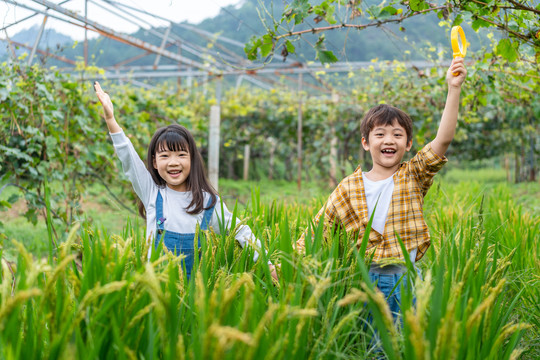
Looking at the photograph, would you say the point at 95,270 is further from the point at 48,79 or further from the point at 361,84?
the point at 361,84

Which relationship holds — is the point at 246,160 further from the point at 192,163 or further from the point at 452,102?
the point at 452,102

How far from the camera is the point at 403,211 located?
177 centimetres

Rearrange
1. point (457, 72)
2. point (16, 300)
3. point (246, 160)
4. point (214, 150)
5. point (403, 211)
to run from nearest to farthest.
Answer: point (16, 300) → point (457, 72) → point (403, 211) → point (214, 150) → point (246, 160)

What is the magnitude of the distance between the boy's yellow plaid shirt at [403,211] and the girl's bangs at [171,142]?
703 millimetres

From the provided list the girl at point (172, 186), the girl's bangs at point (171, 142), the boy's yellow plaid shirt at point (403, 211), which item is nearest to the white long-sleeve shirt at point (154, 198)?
the girl at point (172, 186)

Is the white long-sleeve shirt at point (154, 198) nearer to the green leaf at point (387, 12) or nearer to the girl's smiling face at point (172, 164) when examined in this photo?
the girl's smiling face at point (172, 164)

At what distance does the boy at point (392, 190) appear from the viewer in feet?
5.52

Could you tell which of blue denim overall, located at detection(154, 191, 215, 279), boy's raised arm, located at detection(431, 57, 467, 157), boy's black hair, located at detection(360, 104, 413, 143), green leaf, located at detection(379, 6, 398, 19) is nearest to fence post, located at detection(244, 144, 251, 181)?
green leaf, located at detection(379, 6, 398, 19)

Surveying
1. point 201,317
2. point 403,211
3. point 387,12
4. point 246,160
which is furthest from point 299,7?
point 246,160

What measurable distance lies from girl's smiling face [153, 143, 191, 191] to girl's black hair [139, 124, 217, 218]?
0.06 ft

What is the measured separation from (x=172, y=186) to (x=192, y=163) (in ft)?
0.46

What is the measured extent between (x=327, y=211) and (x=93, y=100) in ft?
9.50

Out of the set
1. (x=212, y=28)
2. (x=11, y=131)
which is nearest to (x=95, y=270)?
(x=11, y=131)

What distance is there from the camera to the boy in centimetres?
168
